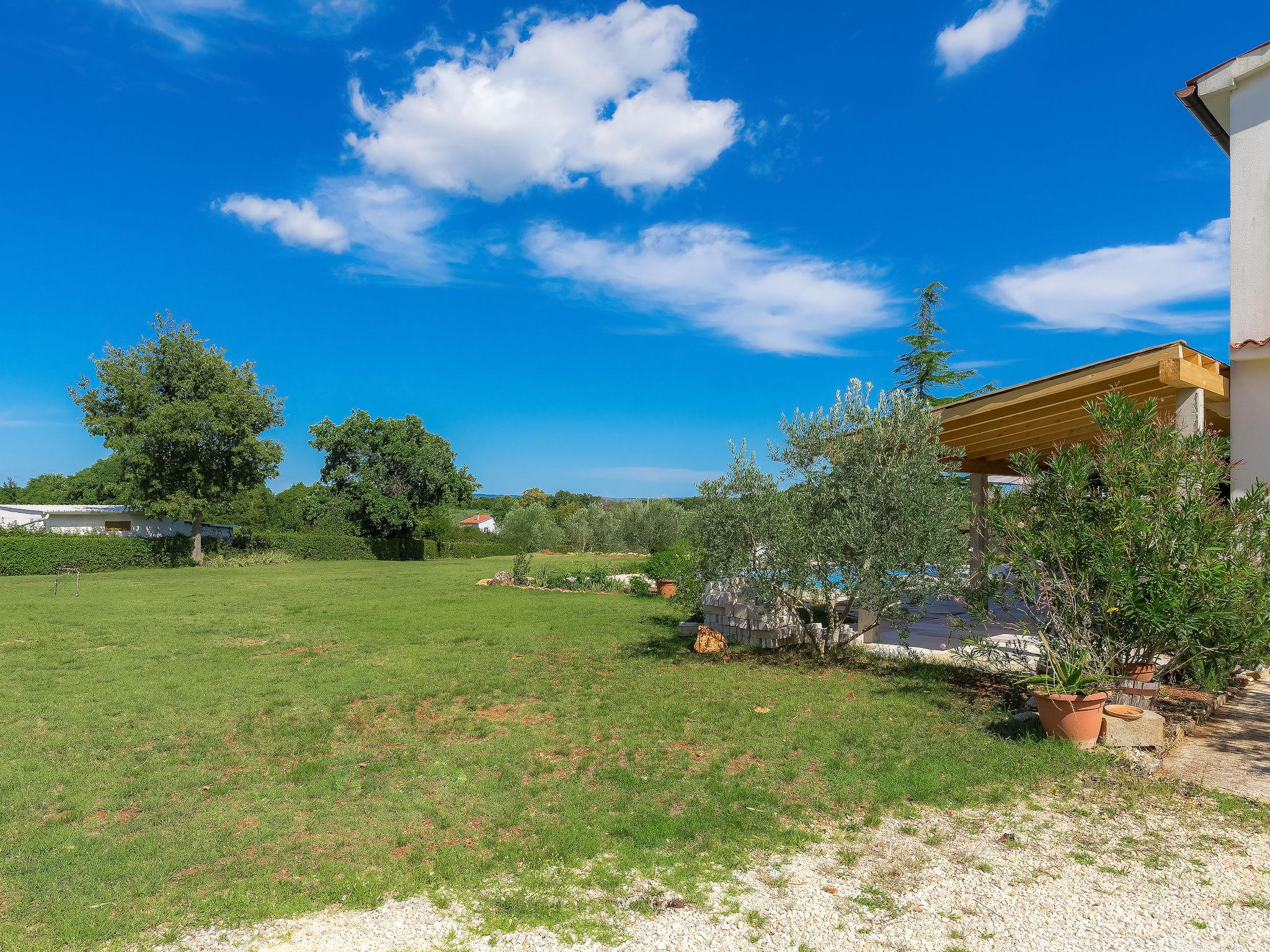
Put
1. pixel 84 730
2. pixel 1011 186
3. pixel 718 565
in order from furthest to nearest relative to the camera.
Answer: pixel 1011 186 < pixel 718 565 < pixel 84 730

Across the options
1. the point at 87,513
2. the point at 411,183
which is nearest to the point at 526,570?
the point at 411,183

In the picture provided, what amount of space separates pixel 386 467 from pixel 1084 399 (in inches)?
1364

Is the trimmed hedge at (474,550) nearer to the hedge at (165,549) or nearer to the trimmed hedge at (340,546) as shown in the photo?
the hedge at (165,549)

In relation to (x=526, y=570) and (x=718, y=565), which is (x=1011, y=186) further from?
(x=526, y=570)

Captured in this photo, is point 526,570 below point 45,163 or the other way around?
below

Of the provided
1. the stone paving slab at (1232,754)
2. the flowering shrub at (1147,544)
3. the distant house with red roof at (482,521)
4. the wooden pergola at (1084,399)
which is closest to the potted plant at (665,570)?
the wooden pergola at (1084,399)

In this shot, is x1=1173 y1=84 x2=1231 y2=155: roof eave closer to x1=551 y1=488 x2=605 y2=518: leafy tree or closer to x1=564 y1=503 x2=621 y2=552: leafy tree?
x1=564 y1=503 x2=621 y2=552: leafy tree

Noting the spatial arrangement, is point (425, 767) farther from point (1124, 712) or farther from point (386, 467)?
point (386, 467)

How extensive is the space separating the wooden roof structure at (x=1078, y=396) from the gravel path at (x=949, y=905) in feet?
12.0

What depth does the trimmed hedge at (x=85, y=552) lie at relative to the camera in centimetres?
2422

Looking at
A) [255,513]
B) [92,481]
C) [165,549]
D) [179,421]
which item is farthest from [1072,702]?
[92,481]

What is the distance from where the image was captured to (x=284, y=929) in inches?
121

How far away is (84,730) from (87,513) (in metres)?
35.8

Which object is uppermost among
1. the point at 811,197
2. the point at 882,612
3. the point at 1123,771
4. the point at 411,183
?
the point at 811,197
